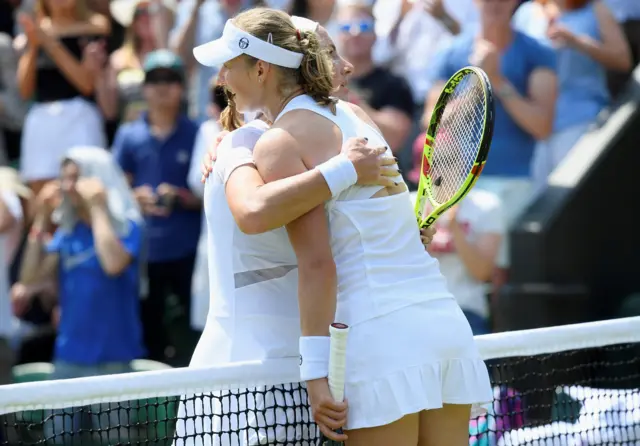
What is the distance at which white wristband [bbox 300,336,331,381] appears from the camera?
122 inches

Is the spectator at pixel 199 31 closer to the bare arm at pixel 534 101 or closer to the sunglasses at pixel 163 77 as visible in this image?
the sunglasses at pixel 163 77

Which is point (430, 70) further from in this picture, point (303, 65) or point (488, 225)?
point (303, 65)

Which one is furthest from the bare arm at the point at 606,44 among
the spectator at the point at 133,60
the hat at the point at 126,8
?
the hat at the point at 126,8

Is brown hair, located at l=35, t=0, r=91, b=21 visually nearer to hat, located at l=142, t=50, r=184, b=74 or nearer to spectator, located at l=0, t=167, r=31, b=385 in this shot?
hat, located at l=142, t=50, r=184, b=74

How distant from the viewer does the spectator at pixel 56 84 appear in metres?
8.11

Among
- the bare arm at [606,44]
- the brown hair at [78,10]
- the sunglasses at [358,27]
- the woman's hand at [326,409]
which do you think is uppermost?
the brown hair at [78,10]

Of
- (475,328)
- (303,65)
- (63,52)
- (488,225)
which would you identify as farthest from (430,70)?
(303,65)

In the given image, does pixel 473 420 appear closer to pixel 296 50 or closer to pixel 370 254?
pixel 370 254

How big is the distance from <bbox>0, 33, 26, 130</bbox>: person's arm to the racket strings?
5.52 m

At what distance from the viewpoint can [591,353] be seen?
673 centimetres

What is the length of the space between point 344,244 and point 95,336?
4.02 metres

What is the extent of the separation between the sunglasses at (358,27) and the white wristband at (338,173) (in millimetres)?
4198

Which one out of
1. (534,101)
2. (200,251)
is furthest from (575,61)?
(200,251)

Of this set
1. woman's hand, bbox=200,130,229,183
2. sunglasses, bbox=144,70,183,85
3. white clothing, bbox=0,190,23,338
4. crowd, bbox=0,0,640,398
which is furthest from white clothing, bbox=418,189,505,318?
woman's hand, bbox=200,130,229,183
